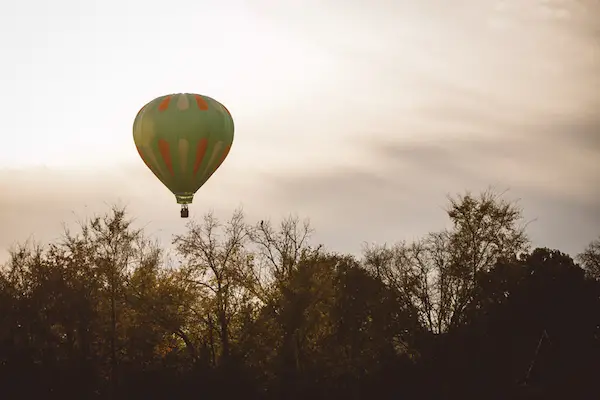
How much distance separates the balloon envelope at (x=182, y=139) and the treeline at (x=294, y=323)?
8455mm

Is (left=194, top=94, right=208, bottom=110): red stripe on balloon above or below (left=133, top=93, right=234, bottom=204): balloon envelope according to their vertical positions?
above

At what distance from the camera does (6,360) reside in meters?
46.3

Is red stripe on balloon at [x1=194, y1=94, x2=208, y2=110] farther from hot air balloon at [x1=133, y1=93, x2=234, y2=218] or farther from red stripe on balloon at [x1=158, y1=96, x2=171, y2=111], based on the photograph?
red stripe on balloon at [x1=158, y1=96, x2=171, y2=111]

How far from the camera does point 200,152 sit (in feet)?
139

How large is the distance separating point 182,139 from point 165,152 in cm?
103

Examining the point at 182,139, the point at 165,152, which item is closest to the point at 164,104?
the point at 182,139

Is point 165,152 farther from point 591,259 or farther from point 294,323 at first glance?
point 591,259

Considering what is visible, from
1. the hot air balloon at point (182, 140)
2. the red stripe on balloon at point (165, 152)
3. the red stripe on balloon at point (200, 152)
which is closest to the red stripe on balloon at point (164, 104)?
the hot air balloon at point (182, 140)

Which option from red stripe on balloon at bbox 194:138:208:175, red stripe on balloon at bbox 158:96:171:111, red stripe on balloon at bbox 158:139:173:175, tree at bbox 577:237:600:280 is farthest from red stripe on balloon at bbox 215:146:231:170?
tree at bbox 577:237:600:280

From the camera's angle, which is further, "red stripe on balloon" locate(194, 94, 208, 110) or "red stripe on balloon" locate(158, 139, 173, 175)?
"red stripe on balloon" locate(194, 94, 208, 110)

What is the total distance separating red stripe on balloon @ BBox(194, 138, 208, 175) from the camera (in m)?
42.3

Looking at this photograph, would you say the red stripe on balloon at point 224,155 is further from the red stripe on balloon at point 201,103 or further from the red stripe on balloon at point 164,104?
the red stripe on balloon at point 164,104

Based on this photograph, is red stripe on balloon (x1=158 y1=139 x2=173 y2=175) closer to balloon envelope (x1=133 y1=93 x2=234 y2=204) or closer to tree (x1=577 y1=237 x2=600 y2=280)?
balloon envelope (x1=133 y1=93 x2=234 y2=204)

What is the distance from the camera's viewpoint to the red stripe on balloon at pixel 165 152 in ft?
138
